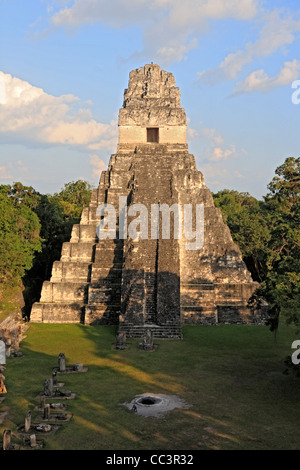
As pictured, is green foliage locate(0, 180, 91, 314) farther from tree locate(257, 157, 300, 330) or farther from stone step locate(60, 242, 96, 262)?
tree locate(257, 157, 300, 330)

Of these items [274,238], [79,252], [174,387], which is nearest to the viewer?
[174,387]

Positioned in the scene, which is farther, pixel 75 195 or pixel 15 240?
pixel 75 195

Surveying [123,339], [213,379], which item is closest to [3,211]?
[123,339]

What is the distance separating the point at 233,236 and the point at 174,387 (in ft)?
55.0

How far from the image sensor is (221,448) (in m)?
8.18

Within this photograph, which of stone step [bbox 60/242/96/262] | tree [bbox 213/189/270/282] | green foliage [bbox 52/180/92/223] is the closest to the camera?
stone step [bbox 60/242/96/262]

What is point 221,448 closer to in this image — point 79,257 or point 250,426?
point 250,426

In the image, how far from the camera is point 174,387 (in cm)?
1154

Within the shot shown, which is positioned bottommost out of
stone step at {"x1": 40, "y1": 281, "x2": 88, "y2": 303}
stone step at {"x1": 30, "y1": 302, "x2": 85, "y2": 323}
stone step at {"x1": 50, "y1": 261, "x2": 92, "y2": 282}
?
stone step at {"x1": 30, "y1": 302, "x2": 85, "y2": 323}

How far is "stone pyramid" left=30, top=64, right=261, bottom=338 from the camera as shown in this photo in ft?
60.1
